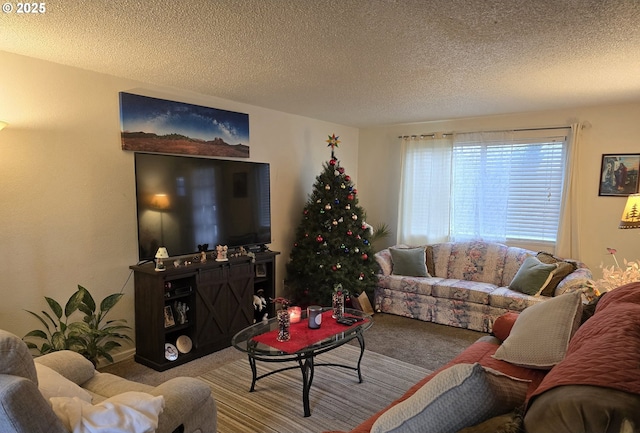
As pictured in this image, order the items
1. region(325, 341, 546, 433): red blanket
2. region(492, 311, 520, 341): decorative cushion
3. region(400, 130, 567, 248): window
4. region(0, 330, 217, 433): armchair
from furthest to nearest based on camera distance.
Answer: region(400, 130, 567, 248): window < region(492, 311, 520, 341): decorative cushion < region(325, 341, 546, 433): red blanket < region(0, 330, 217, 433): armchair

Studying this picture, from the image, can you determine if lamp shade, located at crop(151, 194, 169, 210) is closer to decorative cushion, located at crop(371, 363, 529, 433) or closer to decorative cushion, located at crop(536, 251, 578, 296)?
decorative cushion, located at crop(371, 363, 529, 433)

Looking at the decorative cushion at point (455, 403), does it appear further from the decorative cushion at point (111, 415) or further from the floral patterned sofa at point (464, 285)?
the floral patterned sofa at point (464, 285)

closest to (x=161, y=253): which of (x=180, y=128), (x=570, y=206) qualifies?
(x=180, y=128)

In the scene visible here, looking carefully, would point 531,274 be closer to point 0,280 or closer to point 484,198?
point 484,198

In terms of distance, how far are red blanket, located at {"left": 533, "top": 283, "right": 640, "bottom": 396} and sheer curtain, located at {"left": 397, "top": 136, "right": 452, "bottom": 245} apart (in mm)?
3847

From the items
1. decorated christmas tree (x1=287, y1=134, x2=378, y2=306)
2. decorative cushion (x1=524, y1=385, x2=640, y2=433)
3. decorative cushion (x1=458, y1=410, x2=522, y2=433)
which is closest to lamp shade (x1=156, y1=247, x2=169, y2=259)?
decorated christmas tree (x1=287, y1=134, x2=378, y2=306)

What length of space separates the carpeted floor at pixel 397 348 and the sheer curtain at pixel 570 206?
156cm

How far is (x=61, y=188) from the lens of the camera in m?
3.10

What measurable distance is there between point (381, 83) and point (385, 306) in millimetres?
2804

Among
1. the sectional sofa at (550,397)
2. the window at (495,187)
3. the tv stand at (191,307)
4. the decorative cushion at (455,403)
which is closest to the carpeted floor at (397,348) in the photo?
the tv stand at (191,307)

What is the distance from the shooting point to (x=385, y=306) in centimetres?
500

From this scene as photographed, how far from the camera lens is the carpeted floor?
332 cm

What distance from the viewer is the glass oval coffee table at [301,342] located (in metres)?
2.54

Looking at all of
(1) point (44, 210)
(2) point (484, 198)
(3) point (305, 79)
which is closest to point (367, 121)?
(2) point (484, 198)
